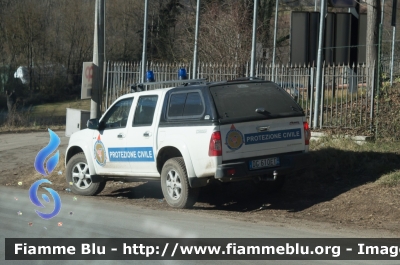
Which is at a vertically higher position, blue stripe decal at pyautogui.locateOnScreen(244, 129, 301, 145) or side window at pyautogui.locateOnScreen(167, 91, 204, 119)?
side window at pyautogui.locateOnScreen(167, 91, 204, 119)

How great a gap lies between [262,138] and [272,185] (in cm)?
168

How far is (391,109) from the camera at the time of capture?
516 inches

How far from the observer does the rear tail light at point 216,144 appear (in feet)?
29.6

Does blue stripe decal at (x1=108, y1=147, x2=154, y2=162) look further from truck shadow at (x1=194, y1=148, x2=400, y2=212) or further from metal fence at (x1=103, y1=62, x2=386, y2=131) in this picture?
metal fence at (x1=103, y1=62, x2=386, y2=131)

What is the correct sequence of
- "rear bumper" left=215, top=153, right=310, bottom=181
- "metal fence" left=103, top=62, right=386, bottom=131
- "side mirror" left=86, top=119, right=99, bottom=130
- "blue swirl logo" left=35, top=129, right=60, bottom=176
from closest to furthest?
"rear bumper" left=215, top=153, right=310, bottom=181 → "blue swirl logo" left=35, top=129, right=60, bottom=176 → "side mirror" left=86, top=119, right=99, bottom=130 → "metal fence" left=103, top=62, right=386, bottom=131

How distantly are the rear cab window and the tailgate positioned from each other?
0.31 ft

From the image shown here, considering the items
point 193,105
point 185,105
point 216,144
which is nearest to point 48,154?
point 185,105

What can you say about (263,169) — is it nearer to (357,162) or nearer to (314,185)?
(314,185)

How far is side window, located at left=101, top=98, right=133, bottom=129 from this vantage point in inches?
432

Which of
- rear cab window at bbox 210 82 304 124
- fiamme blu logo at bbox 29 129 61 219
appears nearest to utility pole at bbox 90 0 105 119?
fiamme blu logo at bbox 29 129 61 219

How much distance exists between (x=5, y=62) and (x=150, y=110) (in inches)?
1105

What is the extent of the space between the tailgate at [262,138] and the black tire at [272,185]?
111 centimetres

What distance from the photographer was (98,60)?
14.2 m

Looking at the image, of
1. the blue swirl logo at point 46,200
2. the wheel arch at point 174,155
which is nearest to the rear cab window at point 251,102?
the wheel arch at point 174,155
